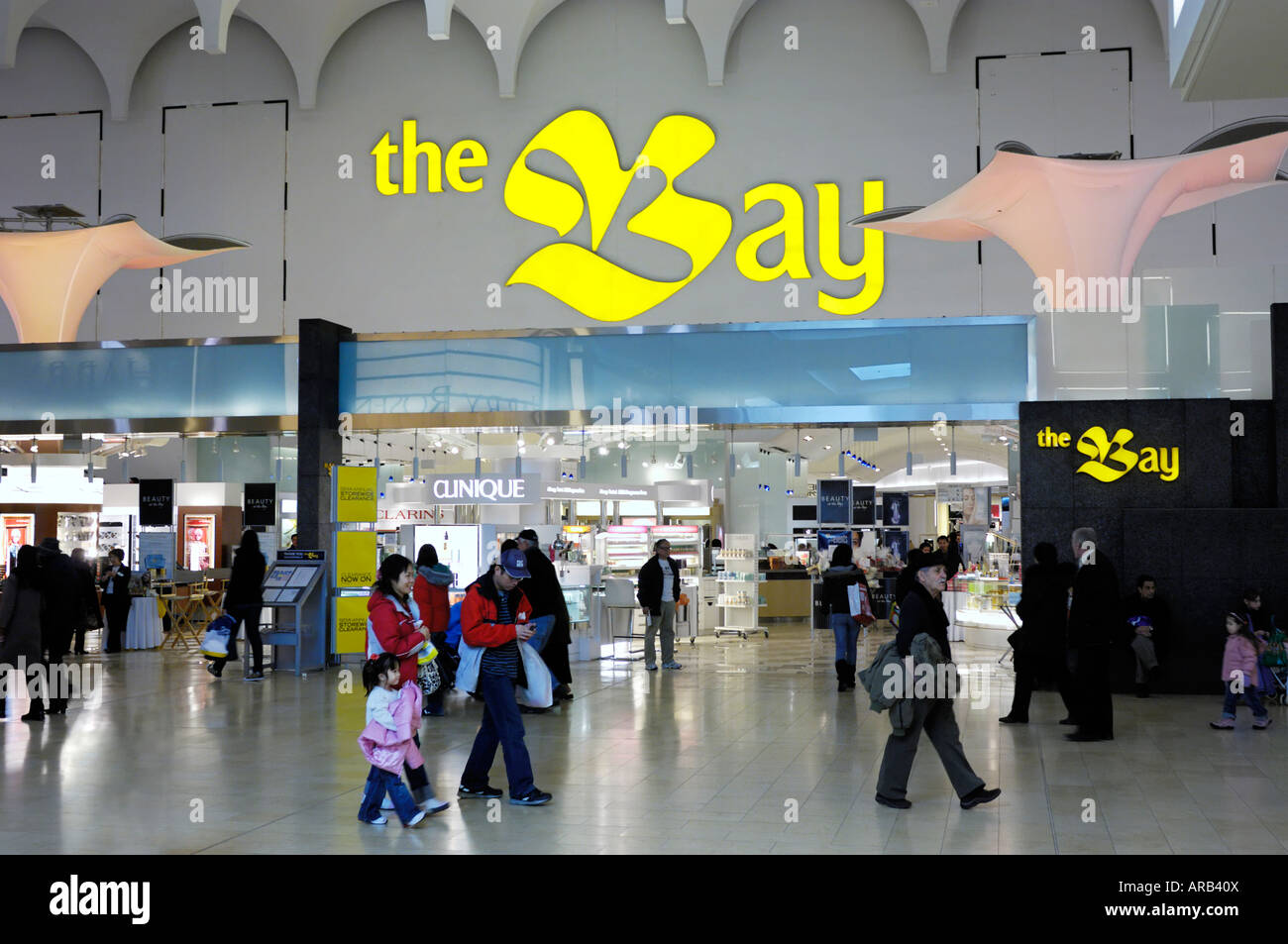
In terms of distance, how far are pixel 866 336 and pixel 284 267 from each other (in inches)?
436

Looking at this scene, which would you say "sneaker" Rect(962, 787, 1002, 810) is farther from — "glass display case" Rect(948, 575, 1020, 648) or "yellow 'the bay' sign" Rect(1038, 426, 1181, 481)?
"glass display case" Rect(948, 575, 1020, 648)

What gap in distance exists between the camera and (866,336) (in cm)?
1325

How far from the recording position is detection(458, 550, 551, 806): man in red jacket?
621 centimetres

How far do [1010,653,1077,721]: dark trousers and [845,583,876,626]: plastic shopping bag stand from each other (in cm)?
199

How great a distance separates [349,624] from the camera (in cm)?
1302

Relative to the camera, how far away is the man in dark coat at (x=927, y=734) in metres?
6.14

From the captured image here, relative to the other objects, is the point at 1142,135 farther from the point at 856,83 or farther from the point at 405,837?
the point at 405,837

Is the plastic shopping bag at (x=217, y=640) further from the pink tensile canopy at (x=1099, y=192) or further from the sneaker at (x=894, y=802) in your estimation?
the pink tensile canopy at (x=1099, y=192)

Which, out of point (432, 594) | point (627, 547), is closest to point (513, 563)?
point (432, 594)

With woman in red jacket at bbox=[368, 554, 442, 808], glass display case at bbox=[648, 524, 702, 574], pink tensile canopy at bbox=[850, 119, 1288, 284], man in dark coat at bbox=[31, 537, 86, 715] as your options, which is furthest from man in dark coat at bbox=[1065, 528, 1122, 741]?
glass display case at bbox=[648, 524, 702, 574]

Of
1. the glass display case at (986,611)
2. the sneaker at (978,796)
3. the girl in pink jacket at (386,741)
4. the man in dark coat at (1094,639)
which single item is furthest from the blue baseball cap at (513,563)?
the glass display case at (986,611)

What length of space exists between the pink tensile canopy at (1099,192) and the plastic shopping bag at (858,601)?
4570 mm

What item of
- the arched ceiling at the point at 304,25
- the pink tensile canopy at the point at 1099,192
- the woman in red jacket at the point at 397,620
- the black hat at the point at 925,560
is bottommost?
the woman in red jacket at the point at 397,620
